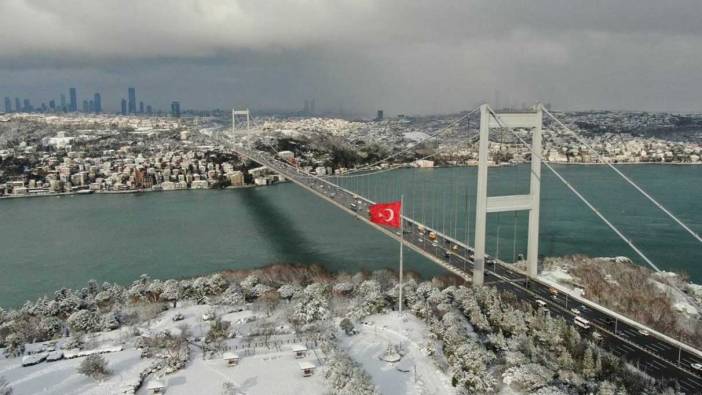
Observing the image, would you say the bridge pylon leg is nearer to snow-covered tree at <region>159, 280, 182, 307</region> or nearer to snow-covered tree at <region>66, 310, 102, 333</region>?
snow-covered tree at <region>159, 280, 182, 307</region>

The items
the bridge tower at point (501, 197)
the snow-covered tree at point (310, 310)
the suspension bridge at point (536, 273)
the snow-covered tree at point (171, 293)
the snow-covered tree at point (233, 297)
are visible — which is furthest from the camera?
the snow-covered tree at point (171, 293)

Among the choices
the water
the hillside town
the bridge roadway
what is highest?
the hillside town

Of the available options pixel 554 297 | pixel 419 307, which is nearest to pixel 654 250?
pixel 554 297

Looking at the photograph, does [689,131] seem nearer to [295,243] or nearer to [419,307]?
[295,243]

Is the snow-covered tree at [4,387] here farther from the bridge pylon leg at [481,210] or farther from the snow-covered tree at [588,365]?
the bridge pylon leg at [481,210]

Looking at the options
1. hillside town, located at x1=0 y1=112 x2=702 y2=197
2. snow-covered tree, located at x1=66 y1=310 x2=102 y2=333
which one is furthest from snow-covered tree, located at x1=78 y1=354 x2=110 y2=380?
hillside town, located at x1=0 y1=112 x2=702 y2=197

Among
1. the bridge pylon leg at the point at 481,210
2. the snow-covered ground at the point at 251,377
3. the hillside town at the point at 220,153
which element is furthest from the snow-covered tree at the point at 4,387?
the hillside town at the point at 220,153
